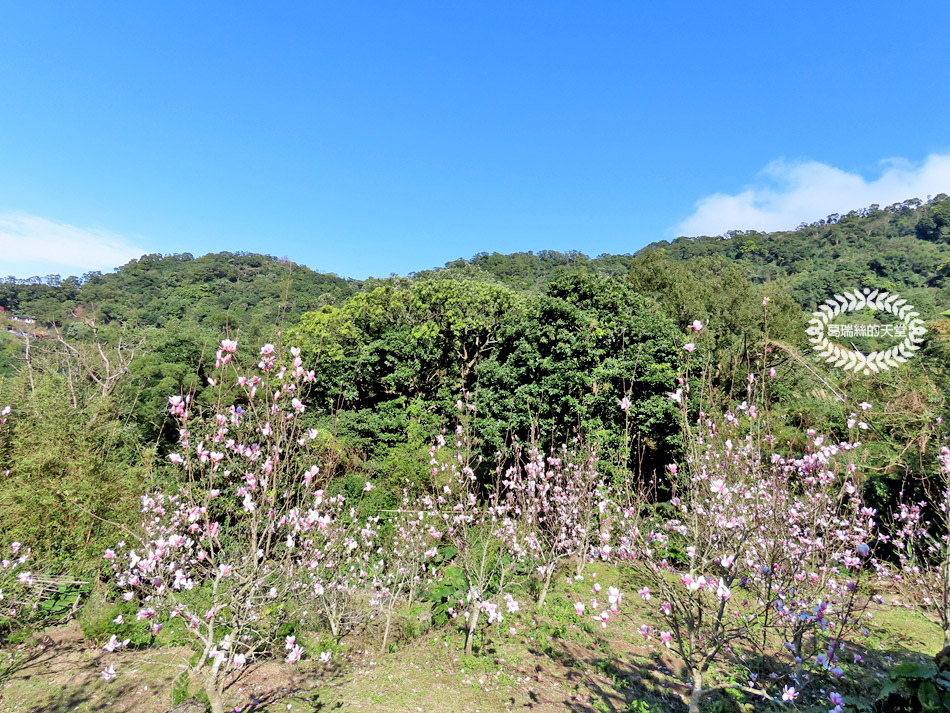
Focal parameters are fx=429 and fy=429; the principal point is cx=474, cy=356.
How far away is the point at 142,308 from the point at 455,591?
53018 millimetres

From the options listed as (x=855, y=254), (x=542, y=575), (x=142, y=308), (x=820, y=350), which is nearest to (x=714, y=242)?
(x=855, y=254)

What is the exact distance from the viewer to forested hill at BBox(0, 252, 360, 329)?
41438 millimetres

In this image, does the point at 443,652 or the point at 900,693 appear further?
the point at 443,652

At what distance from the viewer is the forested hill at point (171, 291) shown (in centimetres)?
4144

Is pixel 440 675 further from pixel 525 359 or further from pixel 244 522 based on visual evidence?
pixel 525 359

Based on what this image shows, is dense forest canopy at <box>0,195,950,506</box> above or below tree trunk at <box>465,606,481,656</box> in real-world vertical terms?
above

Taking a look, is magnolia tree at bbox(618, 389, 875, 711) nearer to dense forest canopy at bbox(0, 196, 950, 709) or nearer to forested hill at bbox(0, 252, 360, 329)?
dense forest canopy at bbox(0, 196, 950, 709)

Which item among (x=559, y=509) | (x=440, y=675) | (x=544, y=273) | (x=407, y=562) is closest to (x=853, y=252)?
(x=544, y=273)

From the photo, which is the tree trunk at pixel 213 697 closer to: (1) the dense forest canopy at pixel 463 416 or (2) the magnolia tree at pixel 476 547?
(1) the dense forest canopy at pixel 463 416

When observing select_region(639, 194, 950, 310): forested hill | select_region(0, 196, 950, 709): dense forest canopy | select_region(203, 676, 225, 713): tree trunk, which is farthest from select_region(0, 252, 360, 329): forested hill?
select_region(639, 194, 950, 310): forested hill

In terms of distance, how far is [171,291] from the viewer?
49719mm

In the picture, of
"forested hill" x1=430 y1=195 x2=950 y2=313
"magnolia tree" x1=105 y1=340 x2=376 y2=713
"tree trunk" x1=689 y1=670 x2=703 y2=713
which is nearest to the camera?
"tree trunk" x1=689 y1=670 x2=703 y2=713

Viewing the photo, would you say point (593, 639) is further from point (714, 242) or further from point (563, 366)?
point (714, 242)

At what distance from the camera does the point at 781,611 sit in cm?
350
